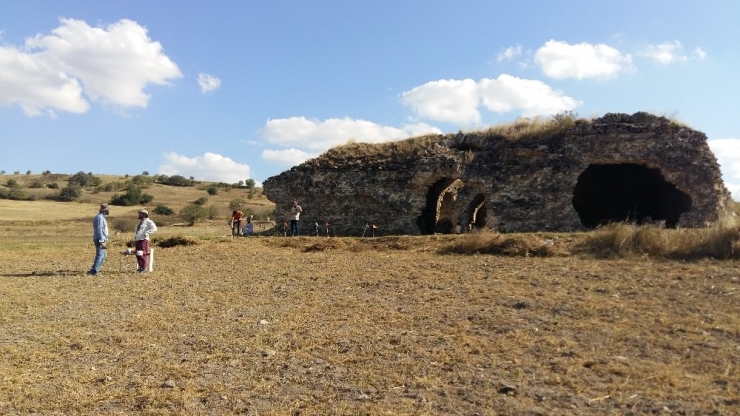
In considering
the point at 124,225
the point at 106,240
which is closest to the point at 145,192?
the point at 124,225

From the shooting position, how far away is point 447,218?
2420 centimetres

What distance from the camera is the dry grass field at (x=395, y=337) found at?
161 inches

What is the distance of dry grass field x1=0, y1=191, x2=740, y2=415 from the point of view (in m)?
4.09

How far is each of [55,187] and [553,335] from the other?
62.4m

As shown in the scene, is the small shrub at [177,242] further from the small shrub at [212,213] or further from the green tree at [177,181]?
the green tree at [177,181]

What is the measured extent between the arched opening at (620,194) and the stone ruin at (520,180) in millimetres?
43

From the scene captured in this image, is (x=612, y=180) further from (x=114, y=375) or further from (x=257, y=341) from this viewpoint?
(x=114, y=375)

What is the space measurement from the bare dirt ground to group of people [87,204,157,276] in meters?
1.11

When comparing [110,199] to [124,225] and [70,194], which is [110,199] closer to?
[70,194]

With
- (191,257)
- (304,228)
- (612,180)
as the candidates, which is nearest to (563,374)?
(191,257)

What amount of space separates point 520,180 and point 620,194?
7.02 m

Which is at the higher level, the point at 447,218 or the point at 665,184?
the point at 665,184

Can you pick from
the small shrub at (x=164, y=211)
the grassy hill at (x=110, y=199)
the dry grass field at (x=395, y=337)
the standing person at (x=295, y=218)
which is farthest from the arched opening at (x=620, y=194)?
the small shrub at (x=164, y=211)

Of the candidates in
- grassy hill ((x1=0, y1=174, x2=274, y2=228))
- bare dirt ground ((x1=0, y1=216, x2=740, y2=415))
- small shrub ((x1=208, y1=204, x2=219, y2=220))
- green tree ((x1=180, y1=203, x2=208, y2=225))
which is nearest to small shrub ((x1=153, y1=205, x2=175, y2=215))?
grassy hill ((x1=0, y1=174, x2=274, y2=228))
